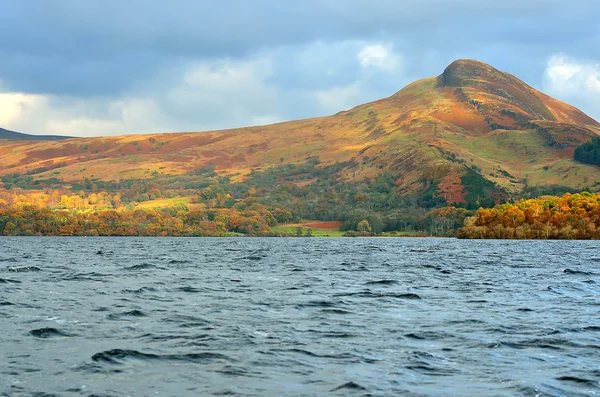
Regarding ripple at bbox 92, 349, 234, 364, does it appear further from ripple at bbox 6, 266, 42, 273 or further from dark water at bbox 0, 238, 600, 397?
ripple at bbox 6, 266, 42, 273

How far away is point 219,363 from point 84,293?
→ 25.3 meters

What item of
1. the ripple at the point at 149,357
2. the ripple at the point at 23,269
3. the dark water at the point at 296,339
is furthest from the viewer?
the ripple at the point at 23,269

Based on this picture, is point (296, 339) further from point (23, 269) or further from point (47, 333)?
point (23, 269)

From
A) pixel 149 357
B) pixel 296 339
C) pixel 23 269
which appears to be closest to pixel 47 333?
pixel 149 357

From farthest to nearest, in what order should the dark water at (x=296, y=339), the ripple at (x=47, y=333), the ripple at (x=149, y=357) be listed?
1. the ripple at (x=47, y=333)
2. the ripple at (x=149, y=357)
3. the dark water at (x=296, y=339)

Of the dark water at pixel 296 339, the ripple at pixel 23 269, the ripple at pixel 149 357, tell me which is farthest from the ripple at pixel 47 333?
the ripple at pixel 23 269

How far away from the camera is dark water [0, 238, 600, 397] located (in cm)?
2314

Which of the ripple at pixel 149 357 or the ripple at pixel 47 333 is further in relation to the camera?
the ripple at pixel 47 333

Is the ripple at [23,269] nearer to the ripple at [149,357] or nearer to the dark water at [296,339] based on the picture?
the dark water at [296,339]

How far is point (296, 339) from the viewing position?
31078 millimetres

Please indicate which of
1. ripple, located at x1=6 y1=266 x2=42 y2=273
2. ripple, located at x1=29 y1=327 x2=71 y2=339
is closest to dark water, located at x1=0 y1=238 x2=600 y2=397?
ripple, located at x1=29 y1=327 x2=71 y2=339

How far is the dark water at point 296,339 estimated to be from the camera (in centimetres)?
2314

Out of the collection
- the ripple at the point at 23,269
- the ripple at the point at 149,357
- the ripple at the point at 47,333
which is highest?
the ripple at the point at 149,357

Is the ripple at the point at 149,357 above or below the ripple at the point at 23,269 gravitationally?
above
